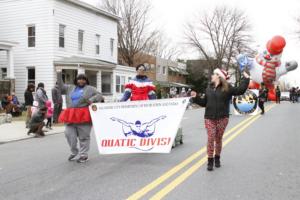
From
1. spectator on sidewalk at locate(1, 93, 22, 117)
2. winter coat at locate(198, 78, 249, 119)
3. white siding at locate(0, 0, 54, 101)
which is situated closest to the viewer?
winter coat at locate(198, 78, 249, 119)

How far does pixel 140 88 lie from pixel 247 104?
15.0m

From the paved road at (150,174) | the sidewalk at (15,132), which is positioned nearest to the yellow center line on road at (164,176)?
the paved road at (150,174)

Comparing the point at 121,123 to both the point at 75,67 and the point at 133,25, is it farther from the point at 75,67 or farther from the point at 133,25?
the point at 133,25

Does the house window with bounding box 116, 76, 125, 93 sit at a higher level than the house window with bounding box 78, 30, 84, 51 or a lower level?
lower

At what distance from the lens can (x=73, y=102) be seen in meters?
8.31

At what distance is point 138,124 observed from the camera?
8.26m

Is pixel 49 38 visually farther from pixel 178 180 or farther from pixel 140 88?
pixel 178 180

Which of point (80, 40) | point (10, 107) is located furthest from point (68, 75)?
point (10, 107)

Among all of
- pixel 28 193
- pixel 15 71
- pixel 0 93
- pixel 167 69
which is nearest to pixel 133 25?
pixel 167 69

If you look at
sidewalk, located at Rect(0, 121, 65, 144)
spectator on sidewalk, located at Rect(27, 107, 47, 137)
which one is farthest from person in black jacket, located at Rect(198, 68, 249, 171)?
spectator on sidewalk, located at Rect(27, 107, 47, 137)

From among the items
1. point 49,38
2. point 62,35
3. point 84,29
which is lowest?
point 49,38

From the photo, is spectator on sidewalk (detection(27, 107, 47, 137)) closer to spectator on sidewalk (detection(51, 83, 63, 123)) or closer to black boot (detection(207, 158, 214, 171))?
spectator on sidewalk (detection(51, 83, 63, 123))

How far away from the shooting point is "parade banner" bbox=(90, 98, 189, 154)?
26.7 feet

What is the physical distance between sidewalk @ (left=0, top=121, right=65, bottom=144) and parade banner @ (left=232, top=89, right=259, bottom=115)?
32.4 feet
